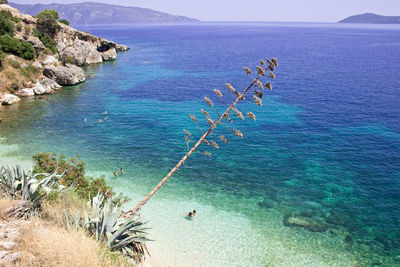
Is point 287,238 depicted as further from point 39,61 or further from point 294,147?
point 39,61

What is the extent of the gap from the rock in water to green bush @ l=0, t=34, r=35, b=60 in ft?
182

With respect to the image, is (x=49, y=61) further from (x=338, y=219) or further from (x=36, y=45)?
(x=338, y=219)

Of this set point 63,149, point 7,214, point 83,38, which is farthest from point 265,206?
point 83,38

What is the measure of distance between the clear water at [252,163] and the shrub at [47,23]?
26681 mm

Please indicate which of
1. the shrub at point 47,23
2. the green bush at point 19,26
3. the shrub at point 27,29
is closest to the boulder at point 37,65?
the green bush at point 19,26

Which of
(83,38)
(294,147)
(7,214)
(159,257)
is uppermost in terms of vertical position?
(83,38)

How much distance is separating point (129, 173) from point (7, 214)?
1402 cm

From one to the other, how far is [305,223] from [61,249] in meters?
16.0

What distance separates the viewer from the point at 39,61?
2271 inches

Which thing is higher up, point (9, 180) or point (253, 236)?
point (9, 180)

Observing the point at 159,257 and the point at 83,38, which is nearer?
the point at 159,257

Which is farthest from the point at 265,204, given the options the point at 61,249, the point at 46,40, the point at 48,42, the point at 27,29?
the point at 27,29

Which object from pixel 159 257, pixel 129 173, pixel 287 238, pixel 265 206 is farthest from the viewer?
pixel 129 173

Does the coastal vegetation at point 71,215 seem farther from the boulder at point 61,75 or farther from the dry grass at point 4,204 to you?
the boulder at point 61,75
